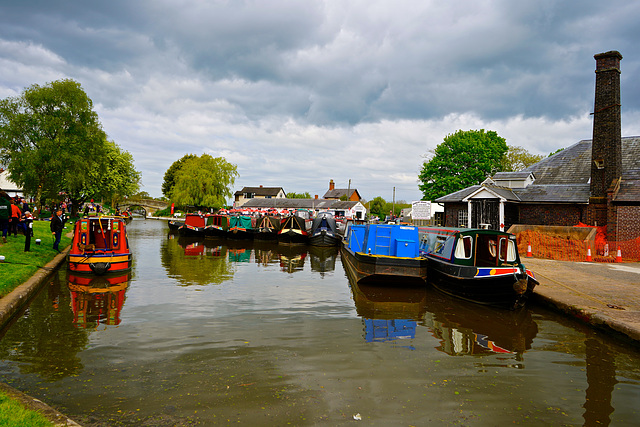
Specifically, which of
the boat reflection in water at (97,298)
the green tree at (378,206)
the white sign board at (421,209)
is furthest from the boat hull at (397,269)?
the green tree at (378,206)

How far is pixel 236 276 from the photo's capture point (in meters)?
16.9

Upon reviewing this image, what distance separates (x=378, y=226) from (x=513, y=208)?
14.9m

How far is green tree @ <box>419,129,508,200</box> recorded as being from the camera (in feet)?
142

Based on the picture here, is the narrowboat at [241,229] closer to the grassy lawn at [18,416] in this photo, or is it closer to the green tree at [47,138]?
the green tree at [47,138]

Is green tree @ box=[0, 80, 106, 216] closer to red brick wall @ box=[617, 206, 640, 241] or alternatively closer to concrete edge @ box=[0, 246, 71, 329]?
concrete edge @ box=[0, 246, 71, 329]

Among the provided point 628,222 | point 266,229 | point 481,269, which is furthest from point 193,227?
point 628,222

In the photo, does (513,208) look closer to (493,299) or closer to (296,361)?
(493,299)

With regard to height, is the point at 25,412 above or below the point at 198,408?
above

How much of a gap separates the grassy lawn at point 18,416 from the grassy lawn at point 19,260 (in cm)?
661

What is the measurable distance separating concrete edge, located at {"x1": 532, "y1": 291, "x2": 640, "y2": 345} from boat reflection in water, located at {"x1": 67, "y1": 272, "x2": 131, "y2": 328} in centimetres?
1125

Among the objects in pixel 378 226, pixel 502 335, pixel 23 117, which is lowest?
pixel 502 335

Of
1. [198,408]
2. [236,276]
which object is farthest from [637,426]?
[236,276]

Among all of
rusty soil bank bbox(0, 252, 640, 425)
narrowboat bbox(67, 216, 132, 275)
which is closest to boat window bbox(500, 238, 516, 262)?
rusty soil bank bbox(0, 252, 640, 425)

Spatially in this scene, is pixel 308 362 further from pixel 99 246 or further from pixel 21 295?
pixel 99 246
